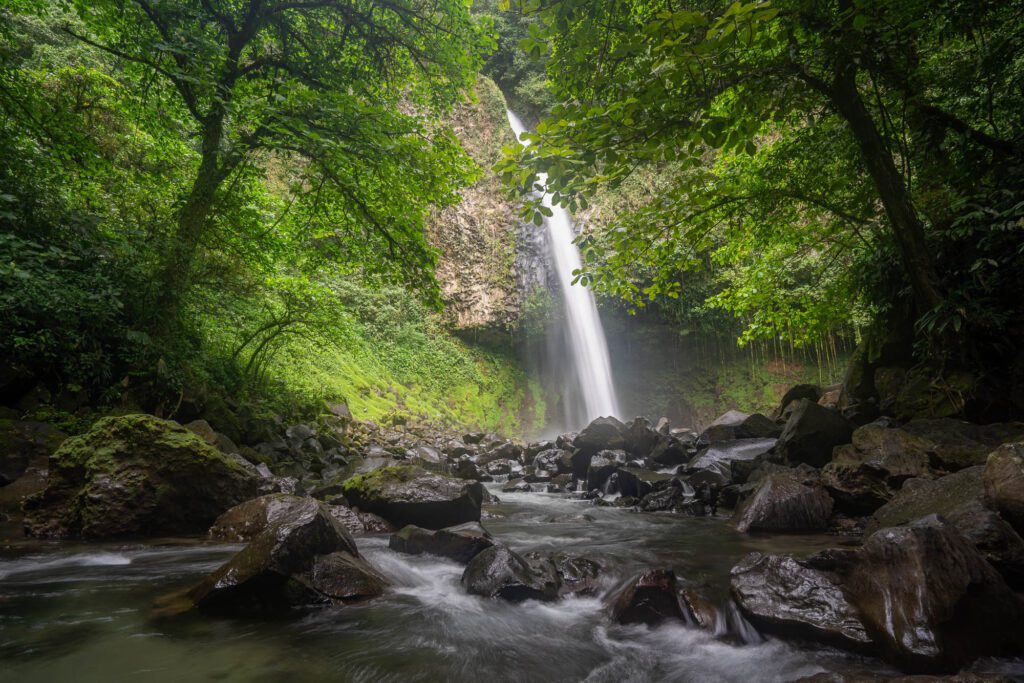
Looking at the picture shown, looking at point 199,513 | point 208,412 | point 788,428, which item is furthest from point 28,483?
point 788,428

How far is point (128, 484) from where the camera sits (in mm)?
4477

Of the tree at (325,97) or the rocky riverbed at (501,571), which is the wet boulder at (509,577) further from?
the tree at (325,97)

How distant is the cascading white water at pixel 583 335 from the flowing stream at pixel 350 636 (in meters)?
19.9

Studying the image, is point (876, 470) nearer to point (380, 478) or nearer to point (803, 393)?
point (380, 478)

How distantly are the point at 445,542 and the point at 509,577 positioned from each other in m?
1.05

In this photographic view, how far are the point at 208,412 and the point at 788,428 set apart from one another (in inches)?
356

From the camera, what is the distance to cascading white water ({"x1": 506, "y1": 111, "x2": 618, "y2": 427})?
943 inches

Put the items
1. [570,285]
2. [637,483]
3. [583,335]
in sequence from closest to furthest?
[570,285]
[637,483]
[583,335]

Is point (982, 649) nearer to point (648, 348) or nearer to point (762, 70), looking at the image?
point (762, 70)

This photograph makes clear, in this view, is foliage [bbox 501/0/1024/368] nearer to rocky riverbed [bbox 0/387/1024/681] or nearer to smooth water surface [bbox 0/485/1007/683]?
rocky riverbed [bbox 0/387/1024/681]

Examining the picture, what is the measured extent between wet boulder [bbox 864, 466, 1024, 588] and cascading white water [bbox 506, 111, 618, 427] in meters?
19.5

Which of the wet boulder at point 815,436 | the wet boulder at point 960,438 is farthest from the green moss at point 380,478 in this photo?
the wet boulder at point 960,438

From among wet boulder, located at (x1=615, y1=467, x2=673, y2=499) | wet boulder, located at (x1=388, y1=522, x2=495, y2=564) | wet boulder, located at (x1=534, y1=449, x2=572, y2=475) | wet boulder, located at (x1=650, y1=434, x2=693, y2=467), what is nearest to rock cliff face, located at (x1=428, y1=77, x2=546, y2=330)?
wet boulder, located at (x1=534, y1=449, x2=572, y2=475)

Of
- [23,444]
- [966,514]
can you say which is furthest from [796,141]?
[23,444]
